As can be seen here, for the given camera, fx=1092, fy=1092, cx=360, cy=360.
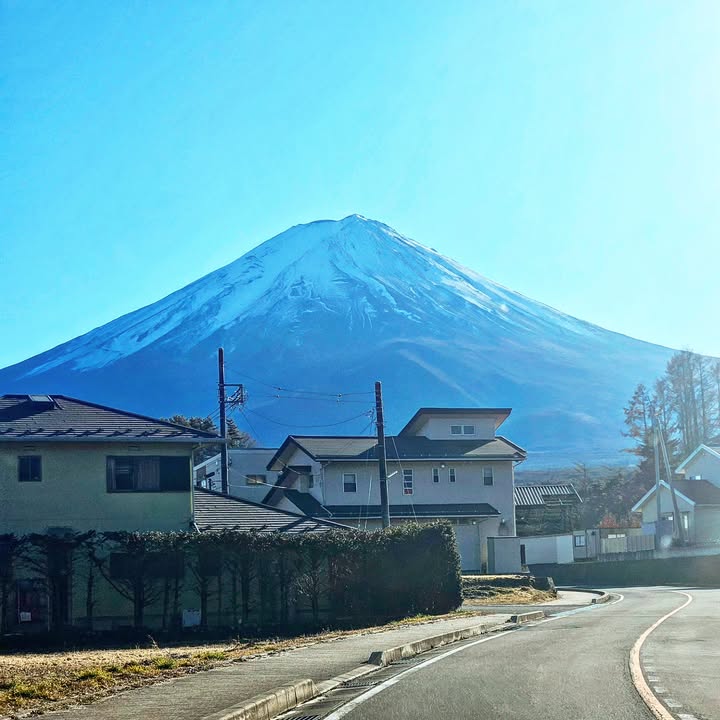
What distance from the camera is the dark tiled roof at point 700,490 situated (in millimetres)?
59562

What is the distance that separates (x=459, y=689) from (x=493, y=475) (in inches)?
1605

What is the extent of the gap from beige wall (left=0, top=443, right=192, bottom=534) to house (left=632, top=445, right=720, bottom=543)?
36.9 m

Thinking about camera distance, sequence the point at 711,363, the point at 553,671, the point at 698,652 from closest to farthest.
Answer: the point at 553,671
the point at 698,652
the point at 711,363

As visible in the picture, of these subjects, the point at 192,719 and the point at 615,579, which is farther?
the point at 615,579

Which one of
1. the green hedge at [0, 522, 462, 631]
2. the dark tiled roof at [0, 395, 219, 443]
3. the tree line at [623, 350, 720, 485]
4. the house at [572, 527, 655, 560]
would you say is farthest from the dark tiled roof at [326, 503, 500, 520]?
the tree line at [623, 350, 720, 485]

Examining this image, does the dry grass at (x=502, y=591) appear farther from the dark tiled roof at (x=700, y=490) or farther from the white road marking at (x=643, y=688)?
the dark tiled roof at (x=700, y=490)

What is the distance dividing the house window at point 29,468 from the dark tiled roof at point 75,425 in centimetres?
65

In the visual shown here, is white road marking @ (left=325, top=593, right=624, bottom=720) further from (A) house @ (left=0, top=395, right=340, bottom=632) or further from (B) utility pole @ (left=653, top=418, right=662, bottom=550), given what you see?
(B) utility pole @ (left=653, top=418, right=662, bottom=550)

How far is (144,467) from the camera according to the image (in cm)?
2800

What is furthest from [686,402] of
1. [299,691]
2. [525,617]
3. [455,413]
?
[299,691]

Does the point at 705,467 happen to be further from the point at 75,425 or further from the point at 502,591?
the point at 75,425

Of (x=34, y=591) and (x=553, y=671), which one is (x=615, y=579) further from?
(x=553, y=671)

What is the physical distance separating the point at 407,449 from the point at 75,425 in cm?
2607

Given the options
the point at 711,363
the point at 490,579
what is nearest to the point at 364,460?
the point at 490,579
